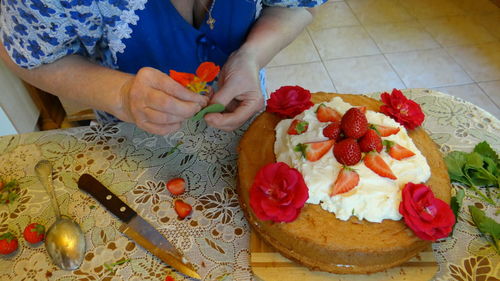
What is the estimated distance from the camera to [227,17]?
970 millimetres

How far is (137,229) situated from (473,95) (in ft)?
7.61

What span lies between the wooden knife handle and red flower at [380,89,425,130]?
0.70 meters

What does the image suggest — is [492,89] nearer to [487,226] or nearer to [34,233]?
[487,226]

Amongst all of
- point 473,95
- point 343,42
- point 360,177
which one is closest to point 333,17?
point 343,42

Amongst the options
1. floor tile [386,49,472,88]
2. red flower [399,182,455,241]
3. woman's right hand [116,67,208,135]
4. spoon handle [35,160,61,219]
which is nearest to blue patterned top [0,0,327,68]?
woman's right hand [116,67,208,135]

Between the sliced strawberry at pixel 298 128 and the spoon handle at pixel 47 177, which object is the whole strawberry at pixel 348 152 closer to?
the sliced strawberry at pixel 298 128

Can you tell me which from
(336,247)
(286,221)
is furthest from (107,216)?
(336,247)

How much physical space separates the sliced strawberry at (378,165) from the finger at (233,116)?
292mm

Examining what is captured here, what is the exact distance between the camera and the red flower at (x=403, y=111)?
96cm

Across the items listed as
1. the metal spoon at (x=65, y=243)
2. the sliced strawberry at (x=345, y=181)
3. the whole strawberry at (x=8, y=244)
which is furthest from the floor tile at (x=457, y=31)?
the whole strawberry at (x=8, y=244)

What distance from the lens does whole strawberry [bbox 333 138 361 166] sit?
815 millimetres

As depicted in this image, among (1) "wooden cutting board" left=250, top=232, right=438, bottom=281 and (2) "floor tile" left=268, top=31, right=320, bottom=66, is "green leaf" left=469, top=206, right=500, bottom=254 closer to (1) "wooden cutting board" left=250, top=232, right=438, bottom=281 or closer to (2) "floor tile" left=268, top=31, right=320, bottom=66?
(1) "wooden cutting board" left=250, top=232, right=438, bottom=281

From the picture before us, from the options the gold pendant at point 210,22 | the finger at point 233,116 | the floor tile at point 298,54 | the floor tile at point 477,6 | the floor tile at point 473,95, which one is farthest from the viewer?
the floor tile at point 477,6

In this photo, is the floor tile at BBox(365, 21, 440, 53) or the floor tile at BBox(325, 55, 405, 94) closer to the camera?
the floor tile at BBox(325, 55, 405, 94)
